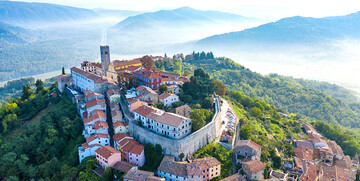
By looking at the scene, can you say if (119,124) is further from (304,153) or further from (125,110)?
(304,153)

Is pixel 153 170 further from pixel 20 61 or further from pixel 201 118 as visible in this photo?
pixel 20 61

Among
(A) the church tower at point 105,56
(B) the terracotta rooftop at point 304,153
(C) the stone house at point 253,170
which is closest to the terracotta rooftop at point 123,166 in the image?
(C) the stone house at point 253,170

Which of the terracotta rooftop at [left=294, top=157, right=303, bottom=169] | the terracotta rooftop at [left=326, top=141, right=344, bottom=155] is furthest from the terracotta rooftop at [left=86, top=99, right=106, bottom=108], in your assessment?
the terracotta rooftop at [left=326, top=141, right=344, bottom=155]

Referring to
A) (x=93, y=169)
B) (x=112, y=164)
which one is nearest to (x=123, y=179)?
(x=112, y=164)

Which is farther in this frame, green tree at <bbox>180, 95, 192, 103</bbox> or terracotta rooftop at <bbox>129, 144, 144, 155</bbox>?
green tree at <bbox>180, 95, 192, 103</bbox>

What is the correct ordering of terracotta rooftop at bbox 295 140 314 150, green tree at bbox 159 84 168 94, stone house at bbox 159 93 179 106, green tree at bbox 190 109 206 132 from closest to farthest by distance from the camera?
green tree at bbox 190 109 206 132, stone house at bbox 159 93 179 106, green tree at bbox 159 84 168 94, terracotta rooftop at bbox 295 140 314 150

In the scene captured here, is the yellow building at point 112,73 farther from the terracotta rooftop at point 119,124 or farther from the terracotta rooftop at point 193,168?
the terracotta rooftop at point 193,168

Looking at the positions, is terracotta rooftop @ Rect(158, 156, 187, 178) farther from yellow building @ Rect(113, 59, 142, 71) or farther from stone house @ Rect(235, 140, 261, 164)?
yellow building @ Rect(113, 59, 142, 71)

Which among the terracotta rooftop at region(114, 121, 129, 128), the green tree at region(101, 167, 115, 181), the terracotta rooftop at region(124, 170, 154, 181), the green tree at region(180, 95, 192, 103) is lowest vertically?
the green tree at region(101, 167, 115, 181)
